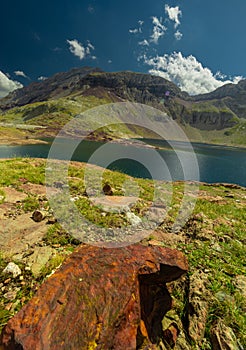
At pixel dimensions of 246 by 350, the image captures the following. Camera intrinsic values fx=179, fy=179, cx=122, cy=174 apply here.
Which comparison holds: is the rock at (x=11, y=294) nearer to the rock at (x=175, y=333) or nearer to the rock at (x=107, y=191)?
the rock at (x=175, y=333)

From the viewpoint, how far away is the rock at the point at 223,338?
330cm

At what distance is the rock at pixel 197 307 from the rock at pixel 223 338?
0.75 ft

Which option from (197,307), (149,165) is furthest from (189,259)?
(149,165)

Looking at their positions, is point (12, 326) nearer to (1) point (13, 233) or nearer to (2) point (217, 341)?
(2) point (217, 341)

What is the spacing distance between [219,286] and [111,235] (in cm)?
349

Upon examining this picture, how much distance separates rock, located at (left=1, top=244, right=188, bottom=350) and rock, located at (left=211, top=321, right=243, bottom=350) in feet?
3.07

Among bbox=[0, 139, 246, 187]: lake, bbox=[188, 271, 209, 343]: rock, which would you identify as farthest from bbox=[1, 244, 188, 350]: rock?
bbox=[0, 139, 246, 187]: lake

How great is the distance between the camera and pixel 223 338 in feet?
11.2

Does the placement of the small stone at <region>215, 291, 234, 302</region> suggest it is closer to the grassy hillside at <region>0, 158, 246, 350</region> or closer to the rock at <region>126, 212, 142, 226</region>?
the grassy hillside at <region>0, 158, 246, 350</region>

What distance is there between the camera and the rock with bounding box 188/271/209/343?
11.8ft

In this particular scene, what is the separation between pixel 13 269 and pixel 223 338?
4.64 metres

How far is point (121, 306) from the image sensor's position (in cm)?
275

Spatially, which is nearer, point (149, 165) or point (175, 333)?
point (175, 333)

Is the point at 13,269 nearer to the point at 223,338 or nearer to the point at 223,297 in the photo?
the point at 223,338
